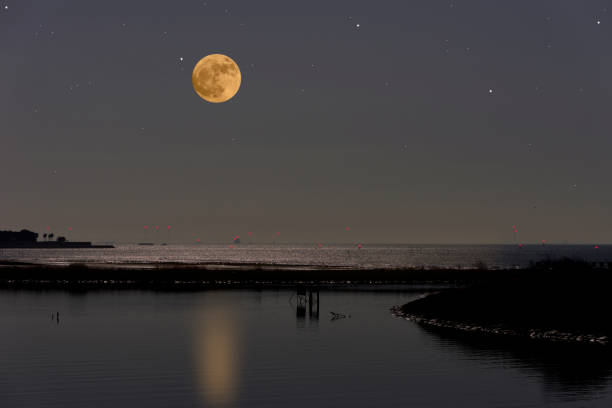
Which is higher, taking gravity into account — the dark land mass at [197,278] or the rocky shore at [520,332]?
the dark land mass at [197,278]

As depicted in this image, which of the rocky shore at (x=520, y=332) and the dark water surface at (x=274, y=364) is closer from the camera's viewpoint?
the dark water surface at (x=274, y=364)

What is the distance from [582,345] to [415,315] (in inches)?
758

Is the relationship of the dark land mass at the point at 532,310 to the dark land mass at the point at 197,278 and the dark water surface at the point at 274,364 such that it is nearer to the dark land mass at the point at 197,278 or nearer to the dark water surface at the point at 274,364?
the dark water surface at the point at 274,364

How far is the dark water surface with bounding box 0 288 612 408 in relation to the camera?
90.1 feet

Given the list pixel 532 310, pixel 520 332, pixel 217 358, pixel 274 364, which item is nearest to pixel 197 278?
pixel 532 310

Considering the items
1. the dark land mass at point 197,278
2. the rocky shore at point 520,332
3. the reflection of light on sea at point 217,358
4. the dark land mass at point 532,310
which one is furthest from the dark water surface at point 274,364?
the dark land mass at point 197,278

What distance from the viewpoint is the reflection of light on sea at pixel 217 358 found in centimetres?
2836

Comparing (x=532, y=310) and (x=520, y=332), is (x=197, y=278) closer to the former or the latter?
(x=532, y=310)

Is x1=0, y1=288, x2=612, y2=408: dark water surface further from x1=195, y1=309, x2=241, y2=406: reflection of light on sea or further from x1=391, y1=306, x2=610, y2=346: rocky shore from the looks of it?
x1=391, y1=306, x2=610, y2=346: rocky shore

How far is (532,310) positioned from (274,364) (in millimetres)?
24041

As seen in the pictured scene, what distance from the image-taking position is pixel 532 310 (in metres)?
52.6

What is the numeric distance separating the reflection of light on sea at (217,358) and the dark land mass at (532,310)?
49.9 feet

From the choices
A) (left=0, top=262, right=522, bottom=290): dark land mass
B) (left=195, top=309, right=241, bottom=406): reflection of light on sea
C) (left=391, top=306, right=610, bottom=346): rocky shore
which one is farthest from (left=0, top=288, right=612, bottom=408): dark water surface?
(left=0, top=262, right=522, bottom=290): dark land mass

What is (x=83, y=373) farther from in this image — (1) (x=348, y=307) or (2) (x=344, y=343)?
(1) (x=348, y=307)
